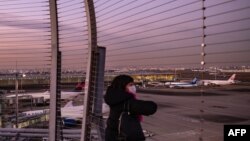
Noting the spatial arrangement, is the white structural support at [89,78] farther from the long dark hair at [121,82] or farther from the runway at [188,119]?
the runway at [188,119]

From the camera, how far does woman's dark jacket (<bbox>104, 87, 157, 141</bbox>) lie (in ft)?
7.99

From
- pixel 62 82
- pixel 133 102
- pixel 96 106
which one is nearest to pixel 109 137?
pixel 133 102

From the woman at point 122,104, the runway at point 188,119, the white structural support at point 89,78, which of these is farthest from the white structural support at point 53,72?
the runway at point 188,119

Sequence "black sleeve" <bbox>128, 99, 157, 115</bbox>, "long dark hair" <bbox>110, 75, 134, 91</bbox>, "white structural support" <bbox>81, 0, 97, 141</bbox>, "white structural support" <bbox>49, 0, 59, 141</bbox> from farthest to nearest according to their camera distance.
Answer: "white structural support" <bbox>49, 0, 59, 141</bbox> < "white structural support" <bbox>81, 0, 97, 141</bbox> < "long dark hair" <bbox>110, 75, 134, 91</bbox> < "black sleeve" <bbox>128, 99, 157, 115</bbox>

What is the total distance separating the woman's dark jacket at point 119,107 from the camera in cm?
243

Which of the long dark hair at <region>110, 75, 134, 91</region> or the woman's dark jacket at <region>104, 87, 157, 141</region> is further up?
the long dark hair at <region>110, 75, 134, 91</region>

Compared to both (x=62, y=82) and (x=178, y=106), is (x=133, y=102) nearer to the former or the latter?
(x=62, y=82)

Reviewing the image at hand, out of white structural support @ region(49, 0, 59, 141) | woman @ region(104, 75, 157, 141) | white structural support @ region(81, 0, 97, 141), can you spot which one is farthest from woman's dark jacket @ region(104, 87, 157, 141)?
white structural support @ region(49, 0, 59, 141)

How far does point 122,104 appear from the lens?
8.41 feet

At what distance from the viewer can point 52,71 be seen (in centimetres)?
384

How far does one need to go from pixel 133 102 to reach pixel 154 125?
14835 mm

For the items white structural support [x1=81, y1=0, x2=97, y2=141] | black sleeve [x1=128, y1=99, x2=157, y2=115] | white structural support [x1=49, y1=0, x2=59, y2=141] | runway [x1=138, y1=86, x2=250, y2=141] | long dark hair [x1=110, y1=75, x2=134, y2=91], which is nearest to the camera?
black sleeve [x1=128, y1=99, x2=157, y2=115]

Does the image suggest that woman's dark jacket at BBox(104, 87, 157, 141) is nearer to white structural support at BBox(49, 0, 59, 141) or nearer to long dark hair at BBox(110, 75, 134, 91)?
long dark hair at BBox(110, 75, 134, 91)

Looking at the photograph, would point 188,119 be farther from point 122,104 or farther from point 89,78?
point 122,104
